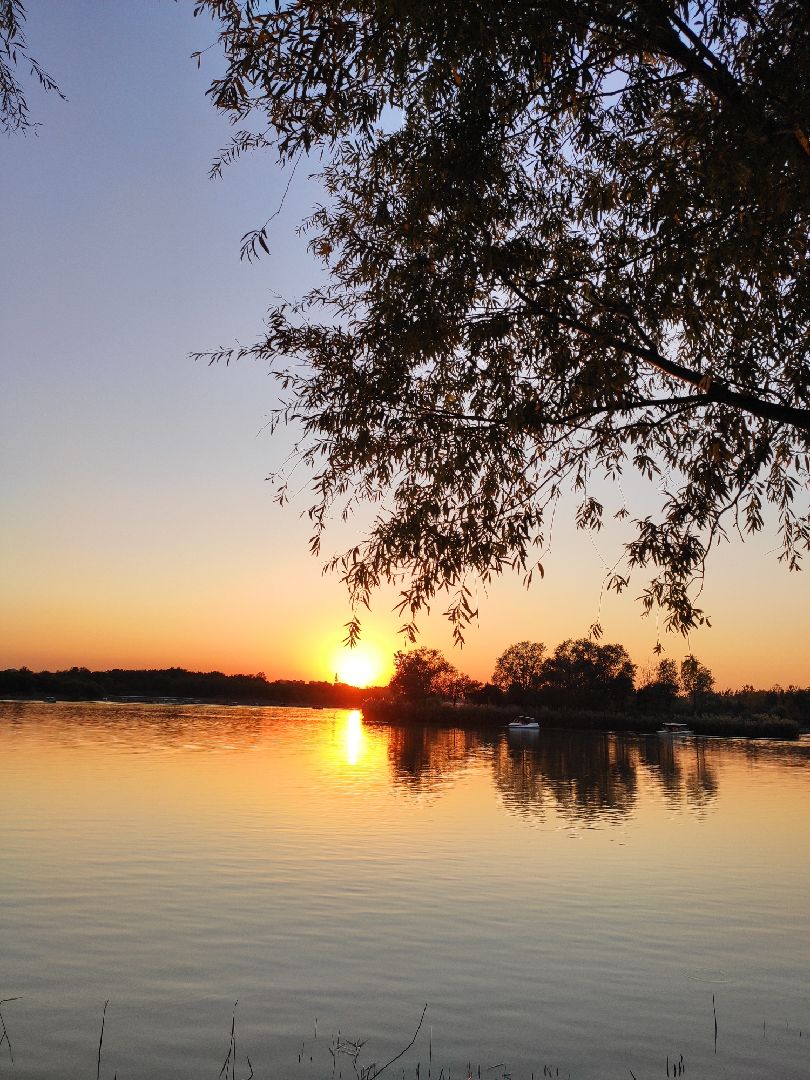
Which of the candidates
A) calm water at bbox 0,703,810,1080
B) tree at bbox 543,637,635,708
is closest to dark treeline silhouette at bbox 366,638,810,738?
tree at bbox 543,637,635,708

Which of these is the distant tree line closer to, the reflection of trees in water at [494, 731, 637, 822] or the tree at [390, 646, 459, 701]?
the tree at [390, 646, 459, 701]

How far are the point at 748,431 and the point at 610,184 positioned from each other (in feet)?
9.76

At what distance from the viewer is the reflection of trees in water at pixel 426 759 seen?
3444 cm

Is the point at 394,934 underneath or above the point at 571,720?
above

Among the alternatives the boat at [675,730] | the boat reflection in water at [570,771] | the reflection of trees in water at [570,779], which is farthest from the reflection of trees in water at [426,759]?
the boat at [675,730]

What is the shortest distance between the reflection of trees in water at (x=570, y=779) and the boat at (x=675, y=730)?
85.2 feet

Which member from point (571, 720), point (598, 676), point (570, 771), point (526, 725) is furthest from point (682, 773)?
point (598, 676)

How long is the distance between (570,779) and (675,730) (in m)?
55.0

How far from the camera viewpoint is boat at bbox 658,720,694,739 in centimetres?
8500

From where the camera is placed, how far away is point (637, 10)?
23.3 feet

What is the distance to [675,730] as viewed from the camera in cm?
8731

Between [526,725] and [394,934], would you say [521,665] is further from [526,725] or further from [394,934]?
[394,934]

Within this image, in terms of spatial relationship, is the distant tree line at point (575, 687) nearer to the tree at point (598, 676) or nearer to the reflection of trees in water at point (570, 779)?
the tree at point (598, 676)

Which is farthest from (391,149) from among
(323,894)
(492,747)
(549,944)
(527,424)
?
(492,747)
